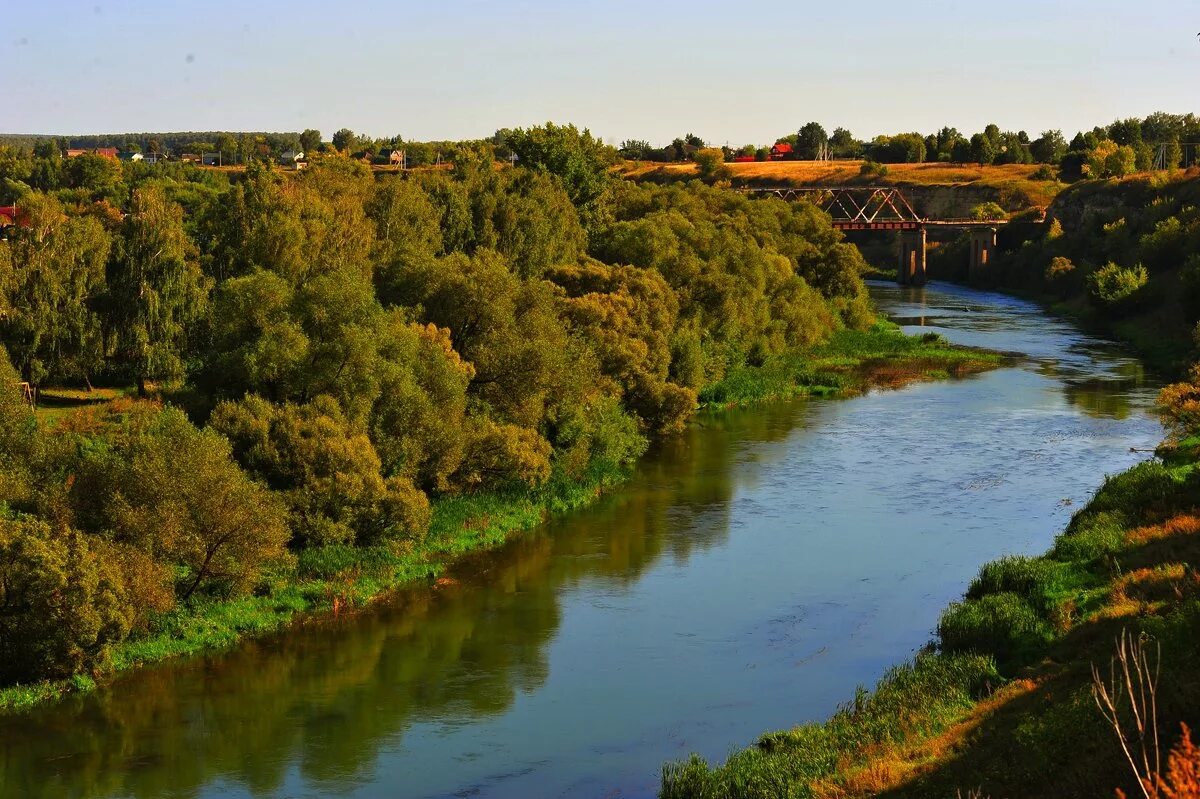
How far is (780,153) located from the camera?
6845 inches

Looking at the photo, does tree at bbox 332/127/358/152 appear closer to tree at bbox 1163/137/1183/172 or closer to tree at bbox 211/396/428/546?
tree at bbox 1163/137/1183/172

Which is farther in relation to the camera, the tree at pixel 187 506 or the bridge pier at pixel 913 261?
the bridge pier at pixel 913 261

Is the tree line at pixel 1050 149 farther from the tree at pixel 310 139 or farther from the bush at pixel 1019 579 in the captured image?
the bush at pixel 1019 579

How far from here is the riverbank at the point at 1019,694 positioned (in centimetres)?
1669

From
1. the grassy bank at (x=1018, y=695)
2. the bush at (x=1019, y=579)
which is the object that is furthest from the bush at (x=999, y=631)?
the bush at (x=1019, y=579)

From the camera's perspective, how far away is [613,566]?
31.3m

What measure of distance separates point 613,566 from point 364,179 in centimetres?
2837

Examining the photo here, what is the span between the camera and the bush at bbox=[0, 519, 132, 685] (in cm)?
2244

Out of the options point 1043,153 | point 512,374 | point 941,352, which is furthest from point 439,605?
point 1043,153

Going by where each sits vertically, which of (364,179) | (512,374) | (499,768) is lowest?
(499,768)

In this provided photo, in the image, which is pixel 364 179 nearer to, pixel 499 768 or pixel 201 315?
pixel 201 315

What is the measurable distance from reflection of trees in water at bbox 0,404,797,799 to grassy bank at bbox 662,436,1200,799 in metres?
5.55

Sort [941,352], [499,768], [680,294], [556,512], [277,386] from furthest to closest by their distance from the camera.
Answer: [941,352] → [680,294] → [556,512] → [277,386] → [499,768]

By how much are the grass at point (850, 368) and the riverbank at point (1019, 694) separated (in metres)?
24.3
